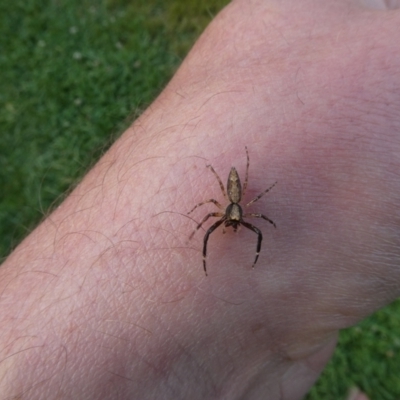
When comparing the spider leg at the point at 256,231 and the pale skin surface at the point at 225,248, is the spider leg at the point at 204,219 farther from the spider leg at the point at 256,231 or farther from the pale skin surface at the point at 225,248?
the spider leg at the point at 256,231

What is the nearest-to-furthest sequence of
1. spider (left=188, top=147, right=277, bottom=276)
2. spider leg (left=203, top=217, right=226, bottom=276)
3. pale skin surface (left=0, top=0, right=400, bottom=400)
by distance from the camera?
pale skin surface (left=0, top=0, right=400, bottom=400) < spider leg (left=203, top=217, right=226, bottom=276) < spider (left=188, top=147, right=277, bottom=276)

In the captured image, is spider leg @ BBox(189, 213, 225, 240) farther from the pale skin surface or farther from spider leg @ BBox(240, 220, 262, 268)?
spider leg @ BBox(240, 220, 262, 268)

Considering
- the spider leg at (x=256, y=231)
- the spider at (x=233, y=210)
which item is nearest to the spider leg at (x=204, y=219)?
the spider at (x=233, y=210)

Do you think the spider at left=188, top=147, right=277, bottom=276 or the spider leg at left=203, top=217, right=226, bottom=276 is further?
the spider at left=188, top=147, right=277, bottom=276

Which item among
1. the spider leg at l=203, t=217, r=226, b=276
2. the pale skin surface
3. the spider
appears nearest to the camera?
the pale skin surface

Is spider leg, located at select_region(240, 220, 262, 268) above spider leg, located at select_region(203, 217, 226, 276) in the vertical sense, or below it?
below

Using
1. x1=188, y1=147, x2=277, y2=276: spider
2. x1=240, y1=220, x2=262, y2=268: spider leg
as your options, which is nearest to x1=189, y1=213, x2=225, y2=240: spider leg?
x1=188, y1=147, x2=277, y2=276: spider

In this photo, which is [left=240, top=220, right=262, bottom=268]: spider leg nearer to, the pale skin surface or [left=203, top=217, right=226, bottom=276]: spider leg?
the pale skin surface

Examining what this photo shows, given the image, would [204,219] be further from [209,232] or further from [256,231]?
[256,231]
